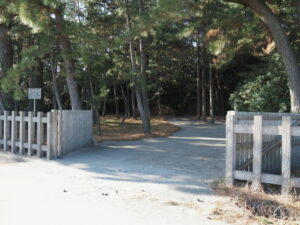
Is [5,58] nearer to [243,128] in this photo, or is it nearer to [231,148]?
[231,148]

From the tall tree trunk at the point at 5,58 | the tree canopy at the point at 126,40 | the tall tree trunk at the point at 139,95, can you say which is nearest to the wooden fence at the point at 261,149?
the tree canopy at the point at 126,40

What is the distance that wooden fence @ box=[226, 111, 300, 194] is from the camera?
4.99 metres

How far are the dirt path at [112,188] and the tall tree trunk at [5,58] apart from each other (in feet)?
12.9

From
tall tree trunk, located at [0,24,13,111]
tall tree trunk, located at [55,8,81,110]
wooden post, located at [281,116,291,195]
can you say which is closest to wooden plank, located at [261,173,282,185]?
wooden post, located at [281,116,291,195]

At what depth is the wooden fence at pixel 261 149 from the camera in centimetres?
499

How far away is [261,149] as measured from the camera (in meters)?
5.25

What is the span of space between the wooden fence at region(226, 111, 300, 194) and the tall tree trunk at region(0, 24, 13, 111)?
360 inches

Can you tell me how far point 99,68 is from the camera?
512 inches

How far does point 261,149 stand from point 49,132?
5374mm

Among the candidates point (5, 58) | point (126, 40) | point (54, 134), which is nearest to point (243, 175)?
point (54, 134)

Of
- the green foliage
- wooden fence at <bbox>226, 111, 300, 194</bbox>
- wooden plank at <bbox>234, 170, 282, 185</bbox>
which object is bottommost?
wooden plank at <bbox>234, 170, 282, 185</bbox>

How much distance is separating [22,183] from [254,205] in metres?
4.02

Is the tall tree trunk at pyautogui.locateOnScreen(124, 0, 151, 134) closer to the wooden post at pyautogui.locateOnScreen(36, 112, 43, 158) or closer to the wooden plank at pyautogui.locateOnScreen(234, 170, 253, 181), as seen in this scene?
the wooden post at pyautogui.locateOnScreen(36, 112, 43, 158)

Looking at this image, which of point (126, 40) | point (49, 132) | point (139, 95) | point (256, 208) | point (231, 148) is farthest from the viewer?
point (139, 95)
